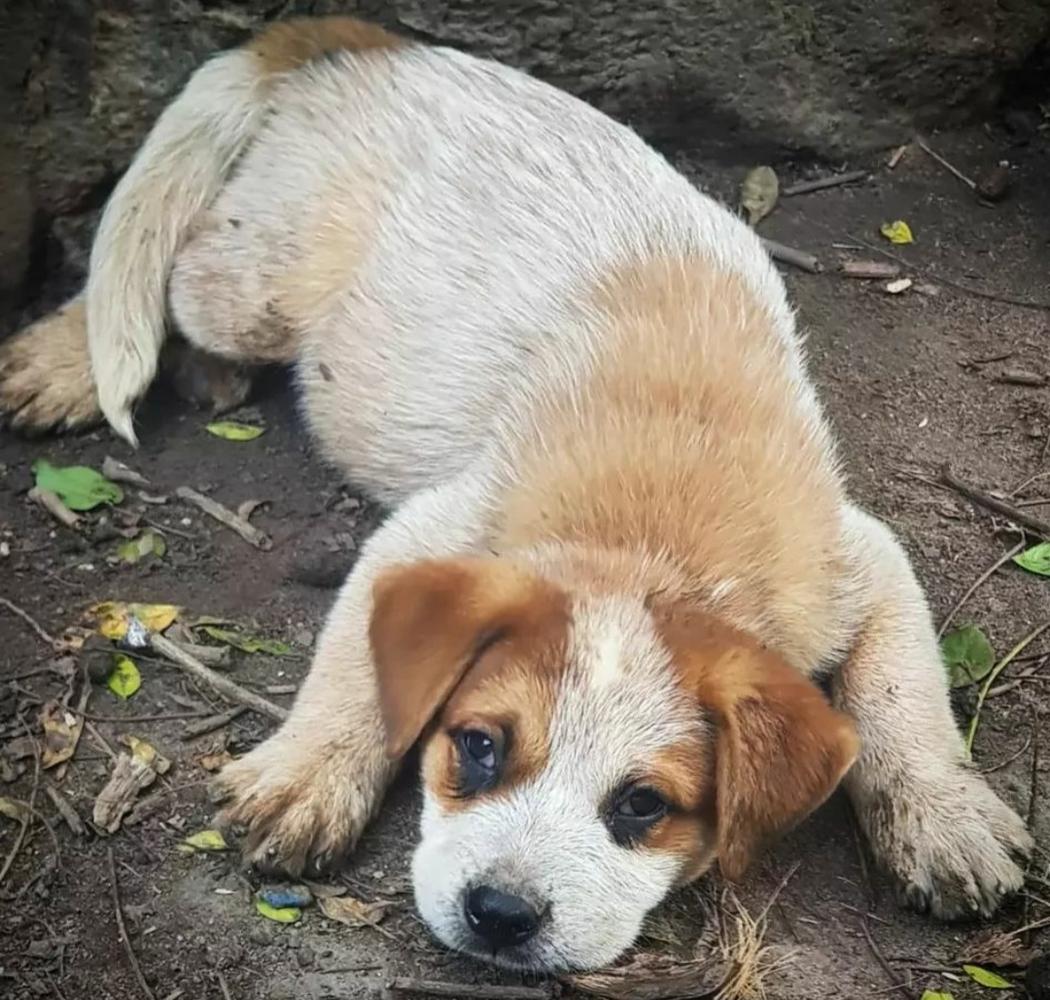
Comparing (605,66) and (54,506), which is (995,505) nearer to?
(605,66)

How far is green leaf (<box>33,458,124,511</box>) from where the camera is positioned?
15.2 ft

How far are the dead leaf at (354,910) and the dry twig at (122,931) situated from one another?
17.2 inches

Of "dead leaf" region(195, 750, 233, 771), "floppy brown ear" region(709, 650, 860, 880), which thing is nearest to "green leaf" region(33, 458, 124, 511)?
"dead leaf" region(195, 750, 233, 771)

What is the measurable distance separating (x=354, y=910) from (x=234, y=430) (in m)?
1.95

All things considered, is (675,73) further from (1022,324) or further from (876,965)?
(876,965)

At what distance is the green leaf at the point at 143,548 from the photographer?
14.7 ft

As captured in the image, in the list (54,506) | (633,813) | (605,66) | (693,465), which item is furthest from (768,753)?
(605,66)

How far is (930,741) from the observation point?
394 cm

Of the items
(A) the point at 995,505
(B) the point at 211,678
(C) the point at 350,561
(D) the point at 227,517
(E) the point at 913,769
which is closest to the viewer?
(E) the point at 913,769

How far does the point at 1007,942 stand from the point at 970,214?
11.0 feet

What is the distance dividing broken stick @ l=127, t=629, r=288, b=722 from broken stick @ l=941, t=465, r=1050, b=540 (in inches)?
88.9

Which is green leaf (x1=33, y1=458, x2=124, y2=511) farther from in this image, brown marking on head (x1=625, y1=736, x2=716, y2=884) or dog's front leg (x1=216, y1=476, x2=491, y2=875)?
brown marking on head (x1=625, y1=736, x2=716, y2=884)

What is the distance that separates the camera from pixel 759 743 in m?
3.20

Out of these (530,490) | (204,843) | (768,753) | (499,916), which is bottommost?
(204,843)
